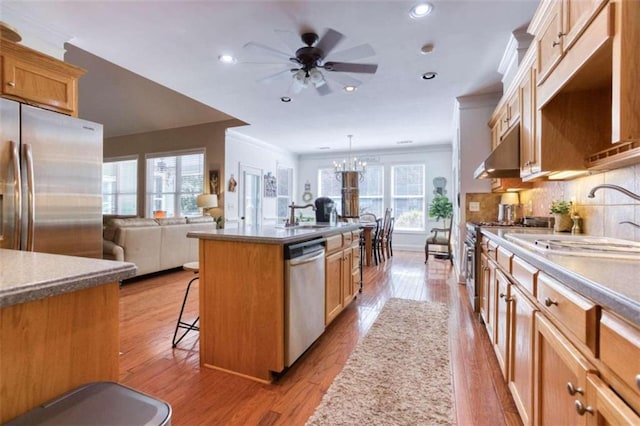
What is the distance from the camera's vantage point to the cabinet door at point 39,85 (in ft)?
6.81

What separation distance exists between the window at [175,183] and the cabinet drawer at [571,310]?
6614mm

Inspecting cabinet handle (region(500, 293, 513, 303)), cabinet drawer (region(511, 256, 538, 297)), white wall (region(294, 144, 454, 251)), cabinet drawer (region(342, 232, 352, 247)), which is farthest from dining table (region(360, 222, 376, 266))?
cabinet drawer (region(511, 256, 538, 297))

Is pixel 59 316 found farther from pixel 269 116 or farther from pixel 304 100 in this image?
pixel 269 116

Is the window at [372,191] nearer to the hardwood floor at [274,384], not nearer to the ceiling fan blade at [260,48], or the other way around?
the hardwood floor at [274,384]

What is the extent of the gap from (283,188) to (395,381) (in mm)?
6939

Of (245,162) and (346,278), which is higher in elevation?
(245,162)

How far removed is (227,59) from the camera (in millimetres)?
3240

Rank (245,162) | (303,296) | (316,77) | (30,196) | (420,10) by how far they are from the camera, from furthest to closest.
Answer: (245,162)
(316,77)
(420,10)
(303,296)
(30,196)

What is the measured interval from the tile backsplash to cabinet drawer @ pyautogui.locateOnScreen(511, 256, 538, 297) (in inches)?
25.1

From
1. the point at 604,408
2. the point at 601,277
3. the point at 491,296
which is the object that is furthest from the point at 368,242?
the point at 604,408

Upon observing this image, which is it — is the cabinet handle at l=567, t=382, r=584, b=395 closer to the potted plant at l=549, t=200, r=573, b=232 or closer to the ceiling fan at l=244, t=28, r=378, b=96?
the potted plant at l=549, t=200, r=573, b=232

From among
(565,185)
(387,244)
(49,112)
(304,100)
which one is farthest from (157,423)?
(387,244)

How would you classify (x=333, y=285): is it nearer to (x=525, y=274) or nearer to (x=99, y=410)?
(x=525, y=274)

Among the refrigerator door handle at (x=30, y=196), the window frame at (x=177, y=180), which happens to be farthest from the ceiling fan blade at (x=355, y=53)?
the window frame at (x=177, y=180)
